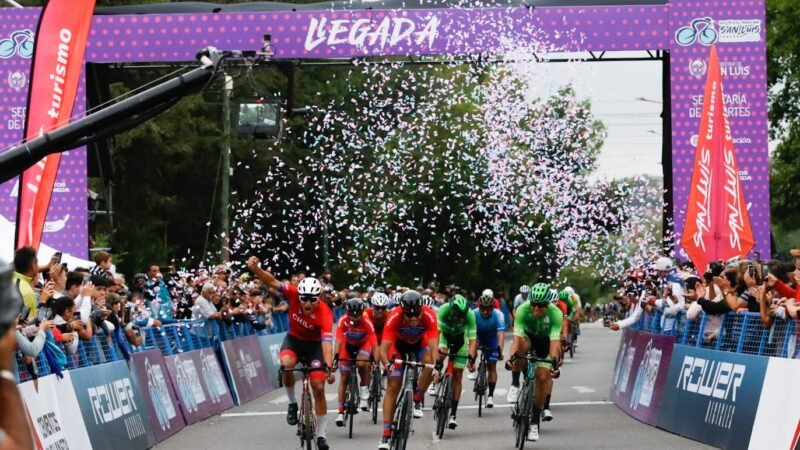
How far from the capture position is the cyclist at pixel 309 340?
14102mm

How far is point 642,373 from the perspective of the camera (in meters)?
18.9

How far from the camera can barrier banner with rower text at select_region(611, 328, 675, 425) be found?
1750cm

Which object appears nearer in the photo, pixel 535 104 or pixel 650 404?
pixel 650 404

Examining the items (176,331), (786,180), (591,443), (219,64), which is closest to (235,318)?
(176,331)

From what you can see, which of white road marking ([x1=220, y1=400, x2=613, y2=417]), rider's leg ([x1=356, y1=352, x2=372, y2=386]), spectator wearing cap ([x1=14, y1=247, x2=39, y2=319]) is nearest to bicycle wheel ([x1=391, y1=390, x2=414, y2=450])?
spectator wearing cap ([x1=14, y1=247, x2=39, y2=319])

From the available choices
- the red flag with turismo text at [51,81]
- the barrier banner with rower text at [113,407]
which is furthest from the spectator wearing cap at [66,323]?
the red flag with turismo text at [51,81]

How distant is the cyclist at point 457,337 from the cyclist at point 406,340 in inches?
25.0

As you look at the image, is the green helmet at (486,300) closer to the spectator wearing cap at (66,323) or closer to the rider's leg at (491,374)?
the rider's leg at (491,374)

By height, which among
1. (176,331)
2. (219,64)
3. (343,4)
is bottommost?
(176,331)

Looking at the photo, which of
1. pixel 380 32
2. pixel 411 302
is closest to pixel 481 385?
pixel 411 302

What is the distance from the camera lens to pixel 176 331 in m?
19.2

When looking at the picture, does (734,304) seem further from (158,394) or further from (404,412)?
(158,394)

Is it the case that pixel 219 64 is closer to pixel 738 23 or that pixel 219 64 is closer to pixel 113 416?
pixel 113 416

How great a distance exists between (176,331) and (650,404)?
21.4 feet
